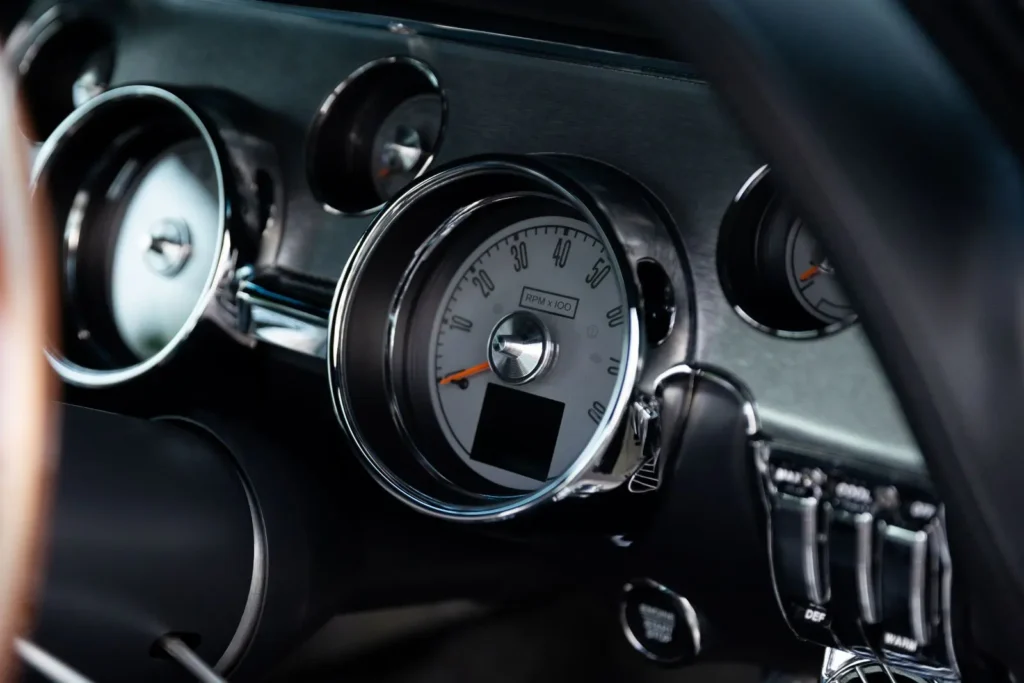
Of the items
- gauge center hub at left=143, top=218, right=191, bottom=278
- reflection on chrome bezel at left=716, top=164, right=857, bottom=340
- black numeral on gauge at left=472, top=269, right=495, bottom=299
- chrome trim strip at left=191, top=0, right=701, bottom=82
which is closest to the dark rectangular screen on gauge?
black numeral on gauge at left=472, top=269, right=495, bottom=299

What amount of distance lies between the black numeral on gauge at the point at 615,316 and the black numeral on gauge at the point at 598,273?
3 cm

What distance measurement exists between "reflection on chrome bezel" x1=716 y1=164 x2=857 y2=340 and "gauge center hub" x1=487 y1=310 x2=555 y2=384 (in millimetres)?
223

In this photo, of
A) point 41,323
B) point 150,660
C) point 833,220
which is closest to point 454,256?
point 150,660

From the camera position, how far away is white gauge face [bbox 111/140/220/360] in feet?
5.08

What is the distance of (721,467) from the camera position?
41.8 inches

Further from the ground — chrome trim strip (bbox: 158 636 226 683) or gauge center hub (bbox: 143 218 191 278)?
gauge center hub (bbox: 143 218 191 278)

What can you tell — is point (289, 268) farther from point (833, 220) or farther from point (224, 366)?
point (833, 220)

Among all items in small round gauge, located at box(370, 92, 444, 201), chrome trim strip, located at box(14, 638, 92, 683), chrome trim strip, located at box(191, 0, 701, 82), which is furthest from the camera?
small round gauge, located at box(370, 92, 444, 201)

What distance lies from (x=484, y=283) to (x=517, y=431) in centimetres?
17

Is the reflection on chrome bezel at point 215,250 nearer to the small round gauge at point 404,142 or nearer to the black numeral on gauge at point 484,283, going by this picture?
the small round gauge at point 404,142

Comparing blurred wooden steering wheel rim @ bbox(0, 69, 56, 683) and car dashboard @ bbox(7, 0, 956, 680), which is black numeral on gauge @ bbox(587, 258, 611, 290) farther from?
blurred wooden steering wheel rim @ bbox(0, 69, 56, 683)

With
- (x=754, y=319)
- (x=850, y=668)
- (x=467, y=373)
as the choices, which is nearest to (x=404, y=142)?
(x=467, y=373)

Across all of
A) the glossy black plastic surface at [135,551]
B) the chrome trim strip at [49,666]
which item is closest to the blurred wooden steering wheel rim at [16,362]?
the chrome trim strip at [49,666]

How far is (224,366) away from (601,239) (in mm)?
543
